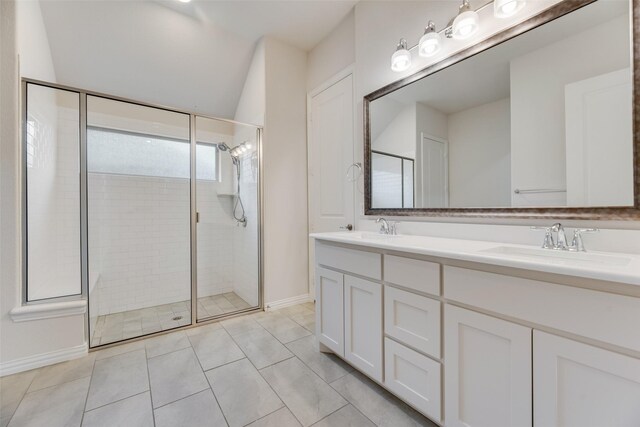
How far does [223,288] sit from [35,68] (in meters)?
2.55

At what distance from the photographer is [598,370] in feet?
2.62

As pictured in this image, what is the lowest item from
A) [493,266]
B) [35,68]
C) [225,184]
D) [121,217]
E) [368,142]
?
[493,266]

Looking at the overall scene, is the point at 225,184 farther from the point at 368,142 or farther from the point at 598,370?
the point at 598,370

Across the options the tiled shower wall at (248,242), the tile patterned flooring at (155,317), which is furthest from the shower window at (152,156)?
the tile patterned flooring at (155,317)

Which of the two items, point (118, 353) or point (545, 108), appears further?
point (118, 353)

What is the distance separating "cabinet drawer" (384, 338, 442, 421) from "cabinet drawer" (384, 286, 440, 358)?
0.05 m

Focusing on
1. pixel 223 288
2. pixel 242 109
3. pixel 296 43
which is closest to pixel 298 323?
pixel 223 288

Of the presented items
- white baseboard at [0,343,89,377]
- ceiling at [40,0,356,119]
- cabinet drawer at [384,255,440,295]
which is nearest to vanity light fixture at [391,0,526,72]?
ceiling at [40,0,356,119]

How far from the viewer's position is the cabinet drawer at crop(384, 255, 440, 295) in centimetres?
120

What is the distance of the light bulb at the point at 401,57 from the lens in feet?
6.03

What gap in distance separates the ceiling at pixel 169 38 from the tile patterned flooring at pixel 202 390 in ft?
8.78

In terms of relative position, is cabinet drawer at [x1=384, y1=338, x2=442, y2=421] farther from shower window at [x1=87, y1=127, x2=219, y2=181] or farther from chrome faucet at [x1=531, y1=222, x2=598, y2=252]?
shower window at [x1=87, y1=127, x2=219, y2=181]

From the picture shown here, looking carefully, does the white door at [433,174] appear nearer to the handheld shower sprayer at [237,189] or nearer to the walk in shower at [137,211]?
the walk in shower at [137,211]

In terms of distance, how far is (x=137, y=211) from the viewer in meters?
2.81
